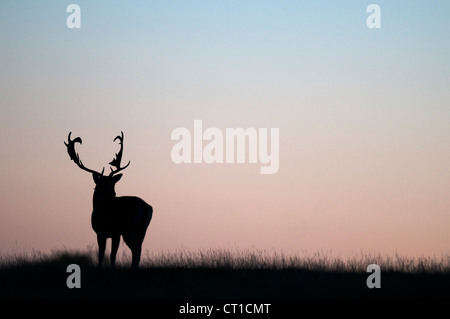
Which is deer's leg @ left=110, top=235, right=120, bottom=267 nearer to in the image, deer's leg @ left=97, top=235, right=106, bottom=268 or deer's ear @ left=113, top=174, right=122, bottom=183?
deer's leg @ left=97, top=235, right=106, bottom=268

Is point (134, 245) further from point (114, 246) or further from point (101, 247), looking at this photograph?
point (101, 247)

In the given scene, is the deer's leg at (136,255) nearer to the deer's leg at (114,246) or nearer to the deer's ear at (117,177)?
the deer's leg at (114,246)

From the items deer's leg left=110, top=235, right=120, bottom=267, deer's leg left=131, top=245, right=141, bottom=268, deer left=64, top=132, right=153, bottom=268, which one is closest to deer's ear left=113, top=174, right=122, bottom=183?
deer left=64, top=132, right=153, bottom=268

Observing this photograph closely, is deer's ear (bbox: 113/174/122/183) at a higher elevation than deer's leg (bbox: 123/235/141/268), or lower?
higher

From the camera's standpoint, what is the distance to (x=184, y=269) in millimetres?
15789

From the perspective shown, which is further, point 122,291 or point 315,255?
point 315,255

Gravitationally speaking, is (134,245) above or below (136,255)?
above

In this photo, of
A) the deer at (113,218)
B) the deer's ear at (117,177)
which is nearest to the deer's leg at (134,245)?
the deer at (113,218)

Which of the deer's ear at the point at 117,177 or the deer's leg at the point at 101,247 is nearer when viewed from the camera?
the deer's leg at the point at 101,247

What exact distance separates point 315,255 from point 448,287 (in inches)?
136

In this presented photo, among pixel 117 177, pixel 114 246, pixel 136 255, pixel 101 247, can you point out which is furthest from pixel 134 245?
pixel 117 177
